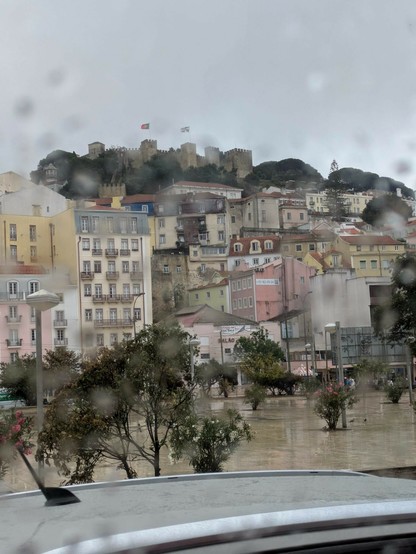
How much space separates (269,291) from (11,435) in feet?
146

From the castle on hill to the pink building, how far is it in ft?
52.0

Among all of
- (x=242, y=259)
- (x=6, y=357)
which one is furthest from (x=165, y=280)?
(x=6, y=357)

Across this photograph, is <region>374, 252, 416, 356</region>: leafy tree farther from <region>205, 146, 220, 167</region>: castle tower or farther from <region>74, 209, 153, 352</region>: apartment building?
<region>205, 146, 220, 167</region>: castle tower

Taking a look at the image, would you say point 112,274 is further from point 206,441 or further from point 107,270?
point 206,441

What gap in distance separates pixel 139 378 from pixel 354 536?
20.0ft

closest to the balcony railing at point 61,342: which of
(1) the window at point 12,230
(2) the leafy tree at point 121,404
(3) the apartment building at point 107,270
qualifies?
(3) the apartment building at point 107,270

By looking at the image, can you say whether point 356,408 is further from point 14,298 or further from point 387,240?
point 387,240

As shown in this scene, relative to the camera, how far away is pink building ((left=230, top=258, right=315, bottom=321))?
47.7m

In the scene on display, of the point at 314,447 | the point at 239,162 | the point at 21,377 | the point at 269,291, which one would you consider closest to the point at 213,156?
the point at 239,162

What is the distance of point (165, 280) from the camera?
201 ft

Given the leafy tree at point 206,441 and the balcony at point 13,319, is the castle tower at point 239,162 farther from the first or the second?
the leafy tree at point 206,441

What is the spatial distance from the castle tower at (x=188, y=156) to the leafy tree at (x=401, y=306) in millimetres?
44120

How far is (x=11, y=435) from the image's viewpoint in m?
6.95

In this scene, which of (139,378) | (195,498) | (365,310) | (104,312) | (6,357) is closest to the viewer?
(195,498)
